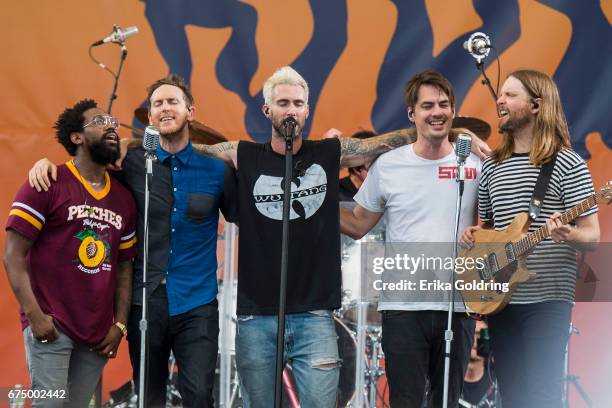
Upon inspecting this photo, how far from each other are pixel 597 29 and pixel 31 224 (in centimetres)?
426

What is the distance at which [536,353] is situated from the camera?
12.8ft

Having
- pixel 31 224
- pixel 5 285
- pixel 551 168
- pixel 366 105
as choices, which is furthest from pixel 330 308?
pixel 5 285

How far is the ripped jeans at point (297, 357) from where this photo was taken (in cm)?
399

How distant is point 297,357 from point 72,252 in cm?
125

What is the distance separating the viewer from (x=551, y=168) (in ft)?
13.0

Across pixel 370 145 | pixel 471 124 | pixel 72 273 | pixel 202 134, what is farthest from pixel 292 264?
pixel 471 124

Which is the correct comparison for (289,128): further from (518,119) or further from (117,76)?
(117,76)

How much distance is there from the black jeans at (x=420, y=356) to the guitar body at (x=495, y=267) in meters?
0.14

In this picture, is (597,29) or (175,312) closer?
(175,312)

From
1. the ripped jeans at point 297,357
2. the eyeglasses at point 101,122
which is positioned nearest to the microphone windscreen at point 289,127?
the ripped jeans at point 297,357

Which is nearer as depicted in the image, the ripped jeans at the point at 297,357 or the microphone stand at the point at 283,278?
the microphone stand at the point at 283,278

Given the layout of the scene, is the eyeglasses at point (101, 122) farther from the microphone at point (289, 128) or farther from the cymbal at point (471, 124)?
the cymbal at point (471, 124)

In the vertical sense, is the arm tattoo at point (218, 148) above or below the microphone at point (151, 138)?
above

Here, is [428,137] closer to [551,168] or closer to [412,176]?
[412,176]
